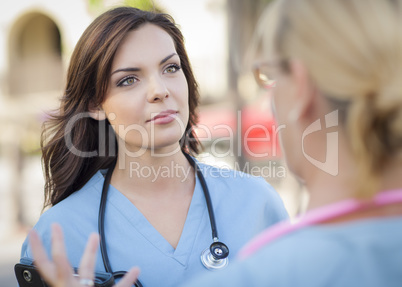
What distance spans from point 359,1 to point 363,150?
0.23 meters

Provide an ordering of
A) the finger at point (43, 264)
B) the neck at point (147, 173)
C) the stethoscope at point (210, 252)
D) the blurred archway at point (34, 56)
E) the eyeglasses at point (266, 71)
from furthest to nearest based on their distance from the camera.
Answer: the blurred archway at point (34, 56)
the neck at point (147, 173)
the stethoscope at point (210, 252)
the finger at point (43, 264)
the eyeglasses at point (266, 71)

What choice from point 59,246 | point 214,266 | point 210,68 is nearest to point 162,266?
point 214,266

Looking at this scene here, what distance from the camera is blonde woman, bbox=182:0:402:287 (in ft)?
2.18

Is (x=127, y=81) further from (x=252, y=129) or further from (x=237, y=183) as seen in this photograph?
(x=252, y=129)

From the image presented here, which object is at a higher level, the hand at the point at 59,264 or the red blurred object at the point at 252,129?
the red blurred object at the point at 252,129

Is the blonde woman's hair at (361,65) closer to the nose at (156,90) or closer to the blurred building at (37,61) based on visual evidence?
the nose at (156,90)

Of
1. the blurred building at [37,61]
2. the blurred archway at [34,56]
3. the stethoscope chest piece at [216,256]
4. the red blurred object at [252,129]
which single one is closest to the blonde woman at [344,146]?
the stethoscope chest piece at [216,256]

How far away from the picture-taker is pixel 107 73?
5.16 feet

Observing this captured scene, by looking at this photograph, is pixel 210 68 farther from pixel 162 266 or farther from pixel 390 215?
pixel 390 215

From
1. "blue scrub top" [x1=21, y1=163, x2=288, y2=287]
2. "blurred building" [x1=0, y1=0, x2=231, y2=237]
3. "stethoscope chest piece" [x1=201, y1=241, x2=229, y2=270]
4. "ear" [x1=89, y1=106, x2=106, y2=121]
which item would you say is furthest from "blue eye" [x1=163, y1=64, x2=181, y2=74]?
"blurred building" [x1=0, y1=0, x2=231, y2=237]

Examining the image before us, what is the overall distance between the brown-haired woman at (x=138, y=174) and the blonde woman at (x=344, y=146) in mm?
770

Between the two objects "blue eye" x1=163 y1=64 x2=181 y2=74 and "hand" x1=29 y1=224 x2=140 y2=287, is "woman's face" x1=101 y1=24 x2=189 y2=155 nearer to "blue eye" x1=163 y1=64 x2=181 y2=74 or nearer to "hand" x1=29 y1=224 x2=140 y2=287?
"blue eye" x1=163 y1=64 x2=181 y2=74

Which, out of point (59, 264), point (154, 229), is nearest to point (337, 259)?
point (59, 264)

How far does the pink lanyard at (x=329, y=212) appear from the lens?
70 cm
